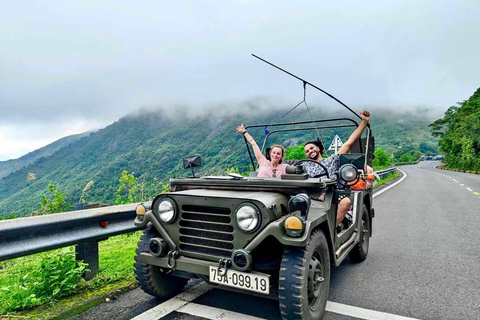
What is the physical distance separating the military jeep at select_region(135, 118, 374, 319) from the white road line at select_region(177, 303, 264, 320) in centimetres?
33

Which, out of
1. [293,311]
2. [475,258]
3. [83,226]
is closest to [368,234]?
[475,258]

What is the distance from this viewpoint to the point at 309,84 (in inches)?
164

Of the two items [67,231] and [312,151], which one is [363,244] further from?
[67,231]

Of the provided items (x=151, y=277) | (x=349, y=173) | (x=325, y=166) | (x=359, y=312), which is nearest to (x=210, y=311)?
(x=151, y=277)

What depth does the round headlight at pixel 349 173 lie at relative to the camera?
137 inches

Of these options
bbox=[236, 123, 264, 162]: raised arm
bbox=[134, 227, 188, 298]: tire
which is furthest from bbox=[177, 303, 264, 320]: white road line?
bbox=[236, 123, 264, 162]: raised arm

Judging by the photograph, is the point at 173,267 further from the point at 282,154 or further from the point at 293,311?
the point at 282,154

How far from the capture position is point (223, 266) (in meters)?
2.65

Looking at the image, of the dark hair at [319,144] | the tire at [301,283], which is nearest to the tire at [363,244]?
the dark hair at [319,144]

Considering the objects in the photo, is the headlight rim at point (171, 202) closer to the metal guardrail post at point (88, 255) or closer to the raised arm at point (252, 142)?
the metal guardrail post at point (88, 255)

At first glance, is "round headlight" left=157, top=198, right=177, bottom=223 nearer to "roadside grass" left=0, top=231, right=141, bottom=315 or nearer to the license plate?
the license plate

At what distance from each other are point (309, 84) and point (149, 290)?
294 cm

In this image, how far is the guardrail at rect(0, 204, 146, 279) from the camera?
2.76 metres

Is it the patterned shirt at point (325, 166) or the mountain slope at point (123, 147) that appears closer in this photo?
the patterned shirt at point (325, 166)
